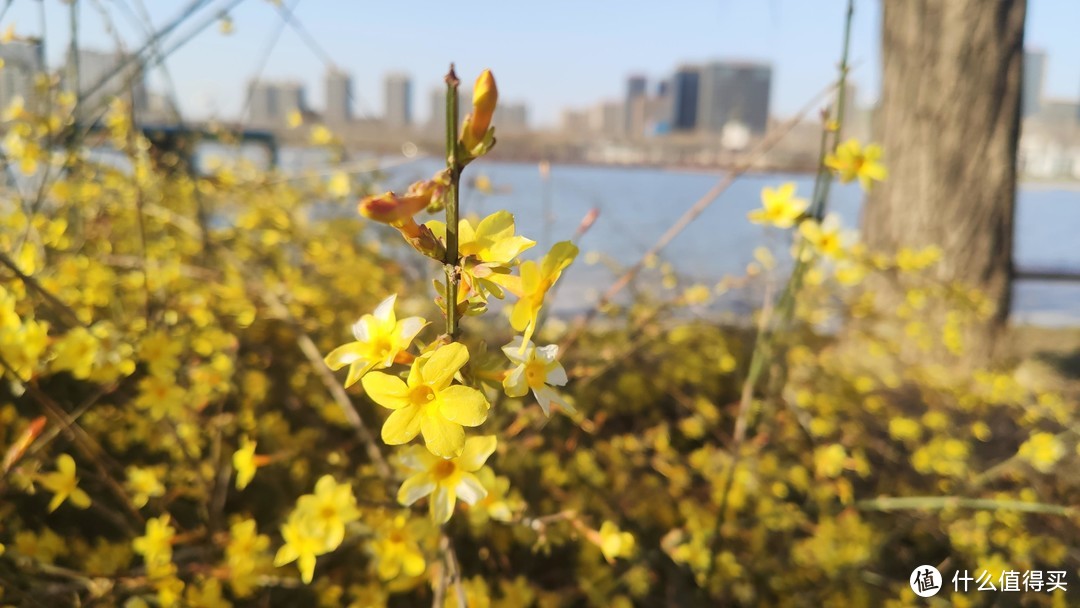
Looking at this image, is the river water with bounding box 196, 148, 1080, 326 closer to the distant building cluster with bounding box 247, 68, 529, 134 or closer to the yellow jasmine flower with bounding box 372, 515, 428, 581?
the distant building cluster with bounding box 247, 68, 529, 134

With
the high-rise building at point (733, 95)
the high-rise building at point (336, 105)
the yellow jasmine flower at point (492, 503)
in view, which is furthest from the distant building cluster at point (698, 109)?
the yellow jasmine flower at point (492, 503)

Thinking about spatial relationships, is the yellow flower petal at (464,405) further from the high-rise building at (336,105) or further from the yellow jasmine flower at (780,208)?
the high-rise building at (336,105)

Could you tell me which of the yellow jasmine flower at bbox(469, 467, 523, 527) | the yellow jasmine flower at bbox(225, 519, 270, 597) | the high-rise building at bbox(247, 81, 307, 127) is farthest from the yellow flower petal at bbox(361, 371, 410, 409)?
the high-rise building at bbox(247, 81, 307, 127)

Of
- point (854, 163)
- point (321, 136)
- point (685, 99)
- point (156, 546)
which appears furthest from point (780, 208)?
point (685, 99)

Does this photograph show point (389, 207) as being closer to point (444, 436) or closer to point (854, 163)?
point (444, 436)

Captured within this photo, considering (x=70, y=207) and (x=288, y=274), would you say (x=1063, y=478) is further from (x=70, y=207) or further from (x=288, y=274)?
(x=70, y=207)

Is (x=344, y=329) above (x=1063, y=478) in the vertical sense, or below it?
above

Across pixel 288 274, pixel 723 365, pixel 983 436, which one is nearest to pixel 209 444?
pixel 288 274
